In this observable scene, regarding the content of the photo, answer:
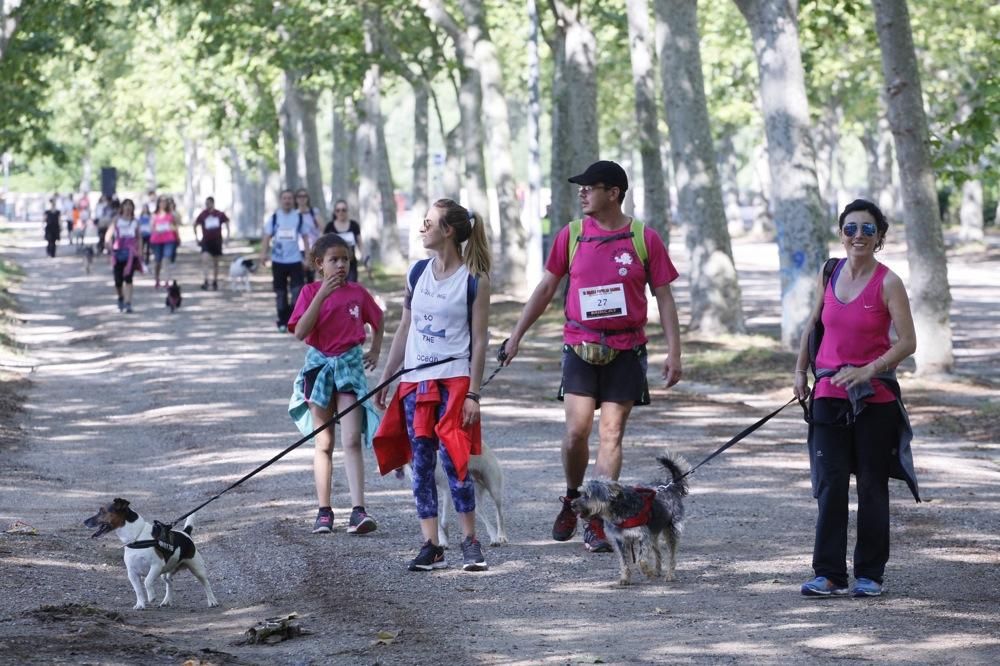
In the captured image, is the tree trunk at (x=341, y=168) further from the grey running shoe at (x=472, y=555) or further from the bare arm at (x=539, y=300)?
the grey running shoe at (x=472, y=555)

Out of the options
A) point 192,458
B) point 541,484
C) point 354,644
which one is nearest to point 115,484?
point 192,458

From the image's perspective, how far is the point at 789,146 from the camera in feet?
65.8

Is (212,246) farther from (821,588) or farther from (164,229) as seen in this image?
(821,588)

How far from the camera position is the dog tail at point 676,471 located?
843cm

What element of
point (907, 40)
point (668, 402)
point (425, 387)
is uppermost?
point (907, 40)

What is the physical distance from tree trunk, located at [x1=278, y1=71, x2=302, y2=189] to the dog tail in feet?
116

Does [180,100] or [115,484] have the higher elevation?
[180,100]

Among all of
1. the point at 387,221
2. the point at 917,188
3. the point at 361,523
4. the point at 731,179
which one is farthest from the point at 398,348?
the point at 731,179

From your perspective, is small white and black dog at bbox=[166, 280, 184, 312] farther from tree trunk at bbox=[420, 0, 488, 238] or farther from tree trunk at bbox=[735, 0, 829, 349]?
tree trunk at bbox=[735, 0, 829, 349]

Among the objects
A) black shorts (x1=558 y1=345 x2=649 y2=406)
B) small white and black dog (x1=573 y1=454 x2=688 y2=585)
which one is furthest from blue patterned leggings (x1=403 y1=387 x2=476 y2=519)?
black shorts (x1=558 y1=345 x2=649 y2=406)

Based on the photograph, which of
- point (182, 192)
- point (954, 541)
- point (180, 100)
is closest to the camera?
point (954, 541)

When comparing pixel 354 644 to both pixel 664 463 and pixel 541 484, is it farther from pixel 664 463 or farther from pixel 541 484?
pixel 541 484

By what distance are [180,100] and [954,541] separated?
157 feet

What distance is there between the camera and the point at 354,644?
711 centimetres
